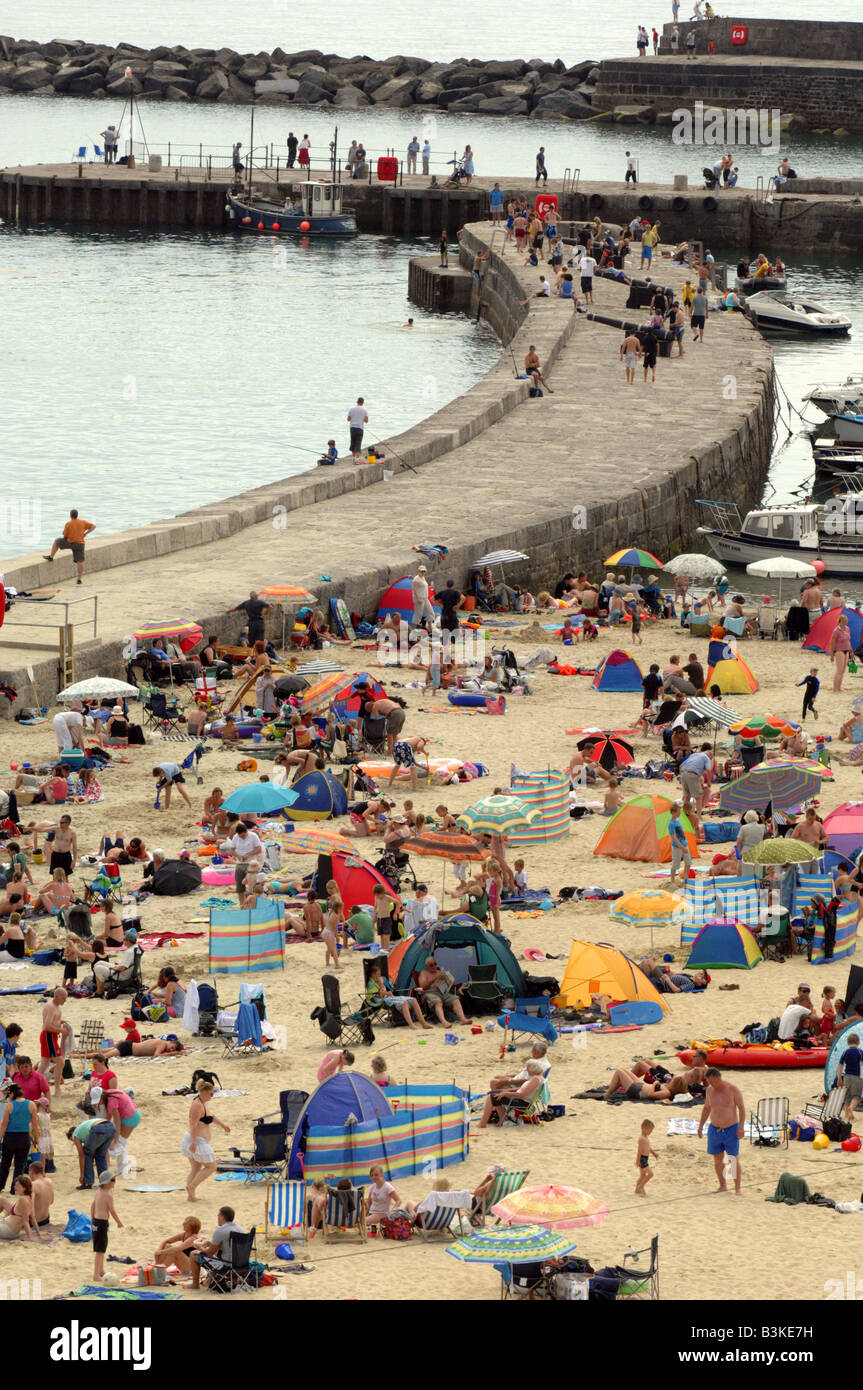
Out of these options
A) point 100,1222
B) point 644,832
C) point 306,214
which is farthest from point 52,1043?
point 306,214

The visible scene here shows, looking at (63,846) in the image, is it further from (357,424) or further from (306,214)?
(306,214)

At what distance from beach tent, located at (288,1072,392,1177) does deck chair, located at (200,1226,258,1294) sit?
187 cm

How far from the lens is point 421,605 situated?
33.2 m

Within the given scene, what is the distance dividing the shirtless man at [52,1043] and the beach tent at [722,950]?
21.5 feet

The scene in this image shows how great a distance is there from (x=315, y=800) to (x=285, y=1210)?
10.3 metres

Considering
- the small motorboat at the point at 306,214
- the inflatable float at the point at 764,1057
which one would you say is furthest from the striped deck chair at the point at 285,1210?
the small motorboat at the point at 306,214

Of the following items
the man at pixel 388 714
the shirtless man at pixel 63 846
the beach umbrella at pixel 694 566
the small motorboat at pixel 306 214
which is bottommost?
the shirtless man at pixel 63 846

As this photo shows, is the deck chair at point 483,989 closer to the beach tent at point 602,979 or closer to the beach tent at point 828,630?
the beach tent at point 602,979

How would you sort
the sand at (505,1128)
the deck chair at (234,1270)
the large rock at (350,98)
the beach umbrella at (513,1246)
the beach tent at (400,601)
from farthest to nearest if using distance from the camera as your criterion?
1. the large rock at (350,98)
2. the beach tent at (400,601)
3. the sand at (505,1128)
4. the deck chair at (234,1270)
5. the beach umbrella at (513,1246)

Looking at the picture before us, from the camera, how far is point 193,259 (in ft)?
268

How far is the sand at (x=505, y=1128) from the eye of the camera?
14.9 meters

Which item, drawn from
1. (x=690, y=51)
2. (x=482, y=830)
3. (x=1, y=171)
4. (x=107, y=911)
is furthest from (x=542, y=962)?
(x=690, y=51)

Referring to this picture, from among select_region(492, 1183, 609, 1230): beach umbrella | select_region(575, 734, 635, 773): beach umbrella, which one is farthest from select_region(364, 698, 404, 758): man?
select_region(492, 1183, 609, 1230): beach umbrella
